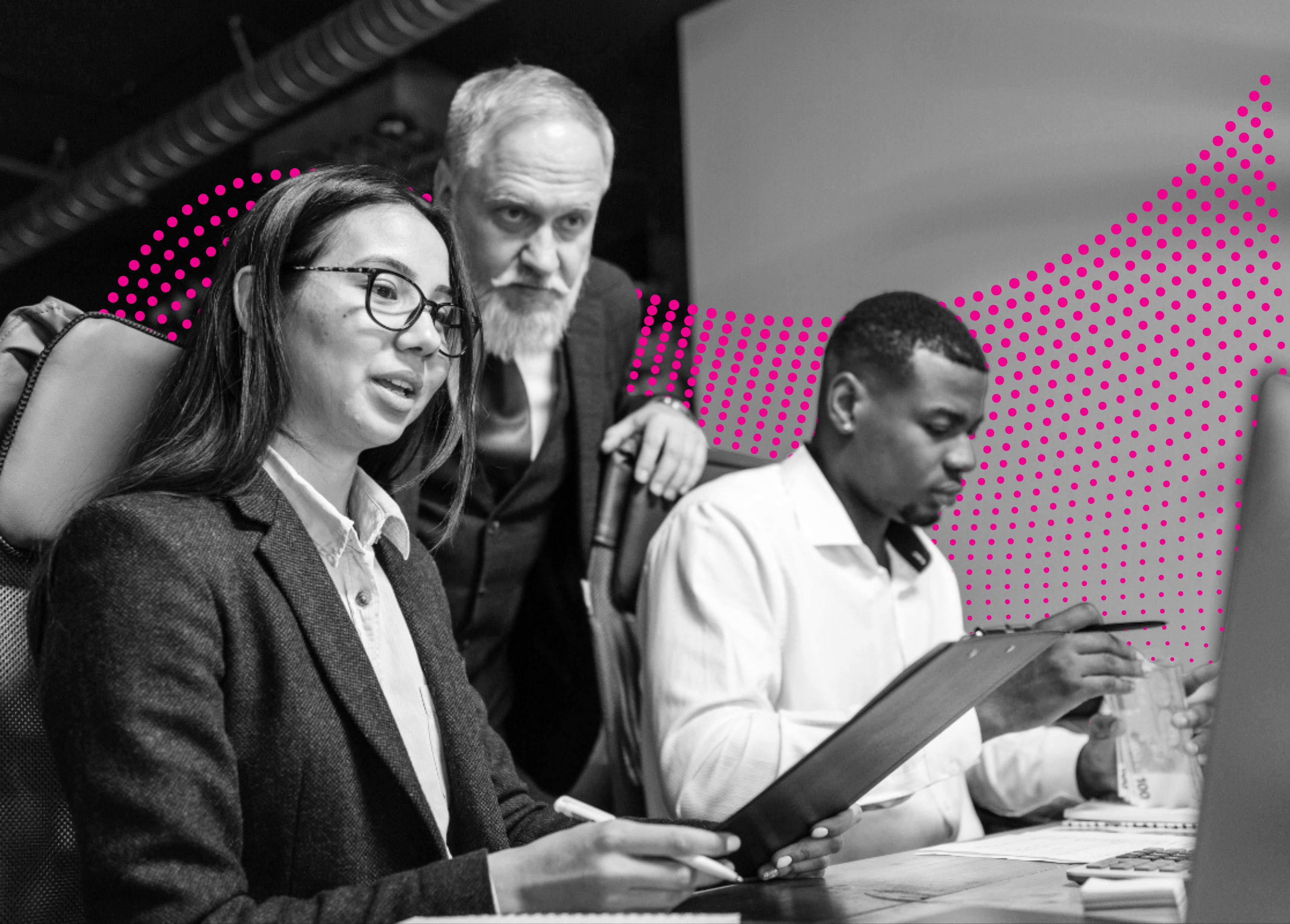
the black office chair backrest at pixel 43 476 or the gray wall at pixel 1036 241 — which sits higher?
the gray wall at pixel 1036 241

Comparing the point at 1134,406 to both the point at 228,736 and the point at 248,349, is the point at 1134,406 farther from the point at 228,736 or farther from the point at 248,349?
the point at 228,736

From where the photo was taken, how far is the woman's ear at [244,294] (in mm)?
1169

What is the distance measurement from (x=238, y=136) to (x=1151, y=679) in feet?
11.9

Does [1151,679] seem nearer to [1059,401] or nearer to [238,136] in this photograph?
[1059,401]

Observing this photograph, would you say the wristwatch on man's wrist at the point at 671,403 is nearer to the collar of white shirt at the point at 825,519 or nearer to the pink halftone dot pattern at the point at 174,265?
the collar of white shirt at the point at 825,519

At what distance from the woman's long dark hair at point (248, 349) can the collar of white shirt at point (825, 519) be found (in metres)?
0.67

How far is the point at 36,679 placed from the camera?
1.02 metres

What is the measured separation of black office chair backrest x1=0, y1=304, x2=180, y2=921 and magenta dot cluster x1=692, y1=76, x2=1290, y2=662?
2.00 metres

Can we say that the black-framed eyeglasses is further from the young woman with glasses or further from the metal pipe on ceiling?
the metal pipe on ceiling

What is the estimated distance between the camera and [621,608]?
1.81 metres

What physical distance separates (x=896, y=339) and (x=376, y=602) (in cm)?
104

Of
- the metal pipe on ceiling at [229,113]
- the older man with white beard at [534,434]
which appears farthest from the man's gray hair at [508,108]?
the metal pipe on ceiling at [229,113]

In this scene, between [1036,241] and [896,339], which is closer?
[896,339]

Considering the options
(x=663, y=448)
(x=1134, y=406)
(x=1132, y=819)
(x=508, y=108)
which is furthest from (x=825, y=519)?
(x=1134, y=406)
